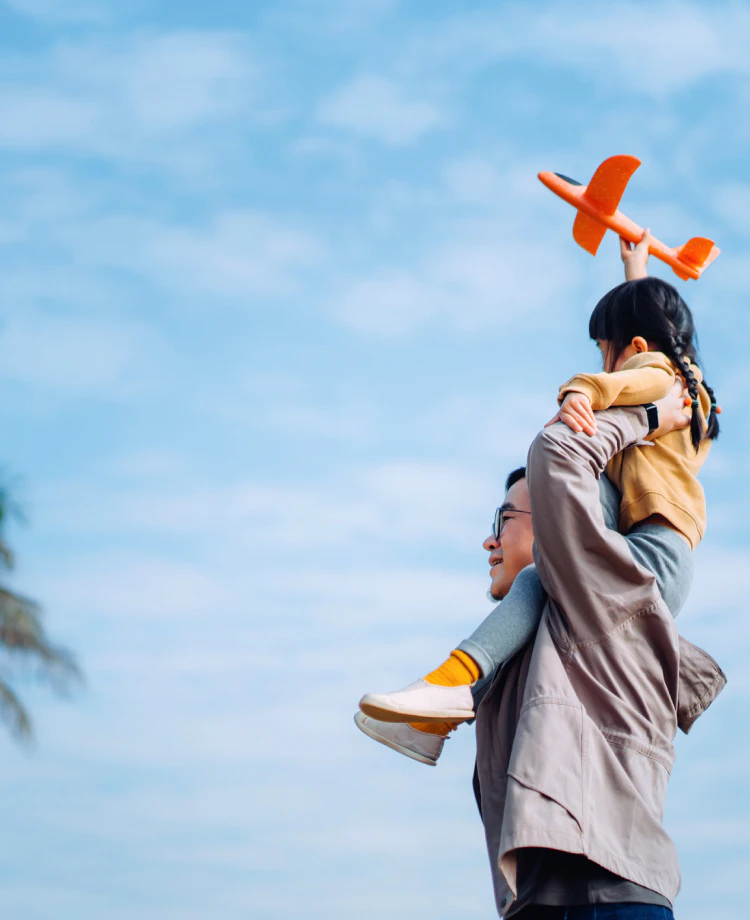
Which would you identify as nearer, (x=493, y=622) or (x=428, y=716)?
(x=428, y=716)

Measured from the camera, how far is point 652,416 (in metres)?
3.10

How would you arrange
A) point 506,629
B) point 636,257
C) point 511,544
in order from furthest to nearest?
point 636,257
point 511,544
point 506,629

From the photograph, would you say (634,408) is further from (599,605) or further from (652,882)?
(652,882)

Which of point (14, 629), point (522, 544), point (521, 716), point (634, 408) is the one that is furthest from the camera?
point (14, 629)

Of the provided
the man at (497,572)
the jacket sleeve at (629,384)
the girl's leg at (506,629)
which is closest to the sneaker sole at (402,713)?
the girl's leg at (506,629)

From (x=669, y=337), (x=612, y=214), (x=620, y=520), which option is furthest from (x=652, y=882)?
(x=612, y=214)

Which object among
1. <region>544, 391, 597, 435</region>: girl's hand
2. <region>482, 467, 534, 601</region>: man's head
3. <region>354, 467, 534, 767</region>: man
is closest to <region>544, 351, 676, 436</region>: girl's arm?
<region>544, 391, 597, 435</region>: girl's hand

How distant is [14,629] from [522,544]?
13527 mm

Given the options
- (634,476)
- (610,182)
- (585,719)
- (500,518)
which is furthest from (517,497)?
(610,182)

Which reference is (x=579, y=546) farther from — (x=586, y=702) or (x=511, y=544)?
(x=511, y=544)

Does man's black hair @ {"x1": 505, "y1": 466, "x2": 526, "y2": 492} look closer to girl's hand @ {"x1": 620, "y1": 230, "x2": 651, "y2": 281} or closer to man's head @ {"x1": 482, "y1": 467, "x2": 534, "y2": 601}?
man's head @ {"x1": 482, "y1": 467, "x2": 534, "y2": 601}

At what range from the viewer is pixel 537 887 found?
265 centimetres

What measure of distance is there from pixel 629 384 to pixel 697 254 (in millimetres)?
1065

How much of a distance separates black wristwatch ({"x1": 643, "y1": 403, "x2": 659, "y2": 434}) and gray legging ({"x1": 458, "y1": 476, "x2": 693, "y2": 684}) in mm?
210
